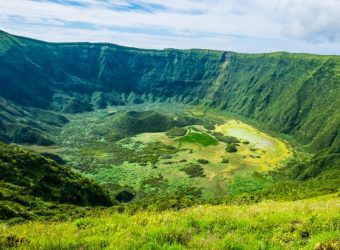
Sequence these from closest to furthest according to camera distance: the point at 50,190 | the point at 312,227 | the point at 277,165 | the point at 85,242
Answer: the point at 85,242 → the point at 312,227 → the point at 50,190 → the point at 277,165

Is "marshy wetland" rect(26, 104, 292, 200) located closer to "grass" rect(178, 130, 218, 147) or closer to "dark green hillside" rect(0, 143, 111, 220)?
"grass" rect(178, 130, 218, 147)

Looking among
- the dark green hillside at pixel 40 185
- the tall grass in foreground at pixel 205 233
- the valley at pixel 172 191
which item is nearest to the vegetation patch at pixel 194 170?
the valley at pixel 172 191

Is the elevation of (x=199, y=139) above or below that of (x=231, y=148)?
below

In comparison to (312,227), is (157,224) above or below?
below

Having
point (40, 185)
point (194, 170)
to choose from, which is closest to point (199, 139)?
point (194, 170)

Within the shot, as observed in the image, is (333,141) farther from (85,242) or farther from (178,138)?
(85,242)

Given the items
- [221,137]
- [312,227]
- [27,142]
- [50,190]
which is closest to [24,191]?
[50,190]

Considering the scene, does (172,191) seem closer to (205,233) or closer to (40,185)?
(40,185)
